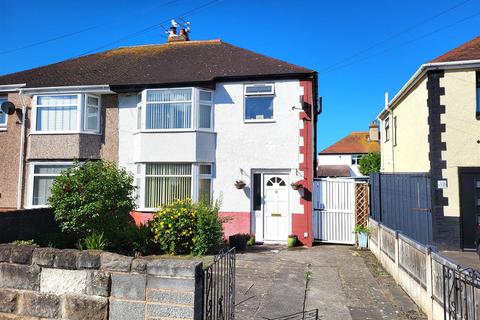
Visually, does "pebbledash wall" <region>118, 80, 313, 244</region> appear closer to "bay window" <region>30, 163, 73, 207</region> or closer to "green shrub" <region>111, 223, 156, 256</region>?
"green shrub" <region>111, 223, 156, 256</region>

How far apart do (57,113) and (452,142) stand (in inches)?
529

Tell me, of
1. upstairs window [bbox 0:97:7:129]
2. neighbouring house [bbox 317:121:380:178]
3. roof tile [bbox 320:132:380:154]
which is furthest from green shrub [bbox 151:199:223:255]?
roof tile [bbox 320:132:380:154]

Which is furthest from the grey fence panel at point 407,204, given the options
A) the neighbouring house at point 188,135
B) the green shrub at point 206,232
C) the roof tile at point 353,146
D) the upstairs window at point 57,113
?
the roof tile at point 353,146

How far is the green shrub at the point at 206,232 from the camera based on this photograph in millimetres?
8781

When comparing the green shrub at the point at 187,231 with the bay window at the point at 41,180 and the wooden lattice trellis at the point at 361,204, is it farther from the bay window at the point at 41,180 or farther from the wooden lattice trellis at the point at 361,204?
the bay window at the point at 41,180

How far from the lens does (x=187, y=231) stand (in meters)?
8.90

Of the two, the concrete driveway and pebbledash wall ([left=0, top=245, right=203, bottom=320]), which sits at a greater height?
pebbledash wall ([left=0, top=245, right=203, bottom=320])

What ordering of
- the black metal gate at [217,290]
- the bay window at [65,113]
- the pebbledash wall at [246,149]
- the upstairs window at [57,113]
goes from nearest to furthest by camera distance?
1. the black metal gate at [217,290]
2. the pebbledash wall at [246,149]
3. the bay window at [65,113]
4. the upstairs window at [57,113]

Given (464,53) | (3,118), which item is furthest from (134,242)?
(464,53)

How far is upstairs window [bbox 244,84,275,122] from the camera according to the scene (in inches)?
463

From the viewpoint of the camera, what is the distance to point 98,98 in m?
13.0

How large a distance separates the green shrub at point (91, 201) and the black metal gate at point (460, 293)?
7.40 metres

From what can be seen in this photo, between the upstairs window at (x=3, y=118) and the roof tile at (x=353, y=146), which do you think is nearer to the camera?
the upstairs window at (x=3, y=118)

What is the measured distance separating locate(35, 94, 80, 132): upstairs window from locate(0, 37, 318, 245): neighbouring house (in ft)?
0.12
